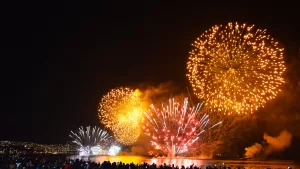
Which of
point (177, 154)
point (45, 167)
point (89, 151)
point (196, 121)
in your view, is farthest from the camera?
point (89, 151)

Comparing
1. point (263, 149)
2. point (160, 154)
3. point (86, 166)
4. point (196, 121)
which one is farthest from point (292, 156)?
point (86, 166)

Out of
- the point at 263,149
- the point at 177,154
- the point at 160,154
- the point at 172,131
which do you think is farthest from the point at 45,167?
the point at 263,149

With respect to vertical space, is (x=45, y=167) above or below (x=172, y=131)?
below

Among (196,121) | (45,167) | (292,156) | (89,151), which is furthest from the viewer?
(89,151)

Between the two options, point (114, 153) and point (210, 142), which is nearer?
point (210, 142)

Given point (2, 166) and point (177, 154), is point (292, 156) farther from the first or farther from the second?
point (2, 166)

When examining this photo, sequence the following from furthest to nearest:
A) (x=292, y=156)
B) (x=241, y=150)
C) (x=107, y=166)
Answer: (x=241, y=150) < (x=292, y=156) < (x=107, y=166)

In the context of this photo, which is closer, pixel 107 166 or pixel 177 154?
pixel 107 166

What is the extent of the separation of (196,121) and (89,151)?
6009 cm

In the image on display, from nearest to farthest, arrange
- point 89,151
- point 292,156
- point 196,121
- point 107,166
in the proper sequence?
point 107,166, point 196,121, point 292,156, point 89,151

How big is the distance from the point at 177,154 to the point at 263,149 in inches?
1029

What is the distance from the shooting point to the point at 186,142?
65188 millimetres

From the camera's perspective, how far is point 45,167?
34.6 meters

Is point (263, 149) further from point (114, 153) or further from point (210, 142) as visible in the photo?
point (114, 153)
